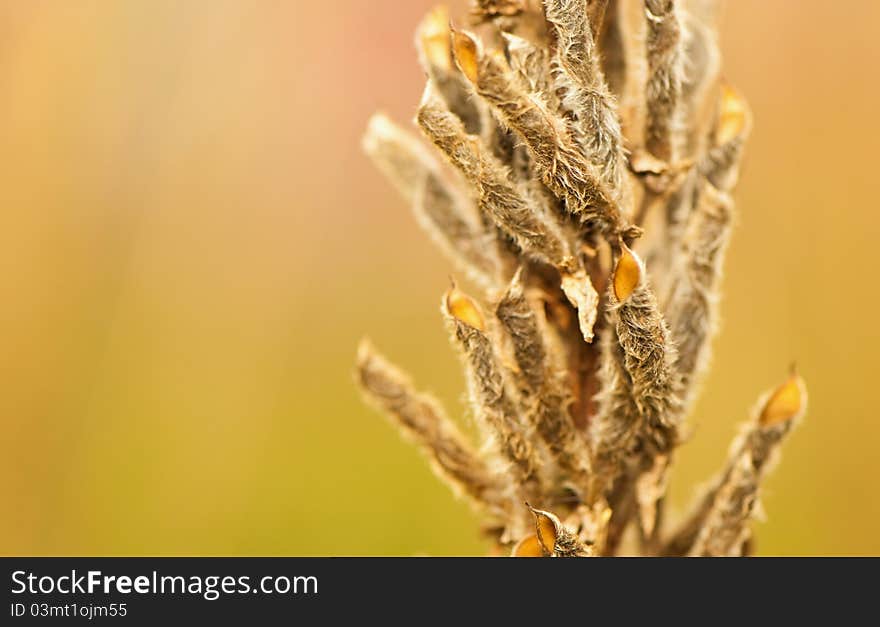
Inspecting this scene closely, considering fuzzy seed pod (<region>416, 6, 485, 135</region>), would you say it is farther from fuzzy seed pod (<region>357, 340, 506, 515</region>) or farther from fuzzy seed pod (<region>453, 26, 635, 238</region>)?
fuzzy seed pod (<region>357, 340, 506, 515</region>)

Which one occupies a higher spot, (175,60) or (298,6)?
(298,6)

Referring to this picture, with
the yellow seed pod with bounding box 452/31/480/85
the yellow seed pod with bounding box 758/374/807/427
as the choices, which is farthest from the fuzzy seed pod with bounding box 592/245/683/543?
the yellow seed pod with bounding box 452/31/480/85

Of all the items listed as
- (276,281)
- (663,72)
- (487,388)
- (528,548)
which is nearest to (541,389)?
(487,388)

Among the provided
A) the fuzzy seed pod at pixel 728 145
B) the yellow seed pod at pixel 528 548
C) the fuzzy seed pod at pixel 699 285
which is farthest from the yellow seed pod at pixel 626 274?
the yellow seed pod at pixel 528 548

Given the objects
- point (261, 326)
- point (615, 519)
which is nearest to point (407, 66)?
point (261, 326)

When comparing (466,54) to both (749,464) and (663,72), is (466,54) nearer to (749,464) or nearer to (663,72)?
(663,72)

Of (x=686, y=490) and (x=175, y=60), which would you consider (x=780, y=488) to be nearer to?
(x=686, y=490)
